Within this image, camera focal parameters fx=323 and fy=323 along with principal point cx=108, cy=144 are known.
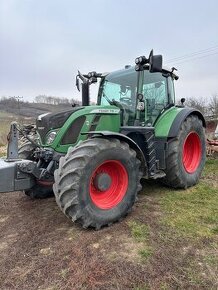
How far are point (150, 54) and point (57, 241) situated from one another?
297cm

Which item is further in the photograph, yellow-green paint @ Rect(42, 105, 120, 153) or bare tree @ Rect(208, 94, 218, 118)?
bare tree @ Rect(208, 94, 218, 118)

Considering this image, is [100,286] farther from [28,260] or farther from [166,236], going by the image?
[166,236]

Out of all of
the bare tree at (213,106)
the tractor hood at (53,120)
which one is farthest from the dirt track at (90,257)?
the bare tree at (213,106)

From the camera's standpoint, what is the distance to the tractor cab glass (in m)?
5.55

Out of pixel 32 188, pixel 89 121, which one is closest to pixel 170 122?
pixel 89 121

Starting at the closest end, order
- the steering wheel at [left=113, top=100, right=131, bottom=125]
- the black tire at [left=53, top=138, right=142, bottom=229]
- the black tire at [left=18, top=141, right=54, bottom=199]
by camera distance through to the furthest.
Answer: the black tire at [left=53, top=138, right=142, bottom=229] < the black tire at [left=18, top=141, right=54, bottom=199] < the steering wheel at [left=113, top=100, right=131, bottom=125]

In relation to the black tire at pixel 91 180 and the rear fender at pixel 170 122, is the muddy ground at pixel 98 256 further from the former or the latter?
the rear fender at pixel 170 122

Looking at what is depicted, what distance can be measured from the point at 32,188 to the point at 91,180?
1529 millimetres

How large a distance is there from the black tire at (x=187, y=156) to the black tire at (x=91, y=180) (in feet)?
4.08

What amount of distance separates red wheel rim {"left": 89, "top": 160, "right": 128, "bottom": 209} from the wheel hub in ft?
0.09

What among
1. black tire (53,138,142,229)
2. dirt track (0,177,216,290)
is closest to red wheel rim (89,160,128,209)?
black tire (53,138,142,229)

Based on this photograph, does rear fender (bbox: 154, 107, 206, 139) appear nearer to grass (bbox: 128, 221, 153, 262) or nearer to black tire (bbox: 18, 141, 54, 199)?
grass (bbox: 128, 221, 153, 262)

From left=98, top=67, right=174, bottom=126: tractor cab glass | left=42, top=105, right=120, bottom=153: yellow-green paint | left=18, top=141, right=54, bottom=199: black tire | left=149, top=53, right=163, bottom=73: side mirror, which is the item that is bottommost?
left=18, top=141, right=54, bottom=199: black tire

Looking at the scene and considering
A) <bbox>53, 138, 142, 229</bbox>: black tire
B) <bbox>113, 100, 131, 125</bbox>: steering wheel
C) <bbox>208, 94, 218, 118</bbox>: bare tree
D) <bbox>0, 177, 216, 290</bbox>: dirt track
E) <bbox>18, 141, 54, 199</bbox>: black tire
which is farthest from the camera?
<bbox>208, 94, 218, 118</bbox>: bare tree
